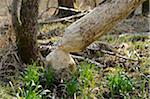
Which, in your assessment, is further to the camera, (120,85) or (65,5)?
(65,5)

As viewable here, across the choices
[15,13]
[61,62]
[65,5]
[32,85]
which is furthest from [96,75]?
[65,5]

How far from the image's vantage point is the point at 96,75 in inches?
194

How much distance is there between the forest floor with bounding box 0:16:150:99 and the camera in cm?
440

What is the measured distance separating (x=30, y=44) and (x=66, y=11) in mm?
3901

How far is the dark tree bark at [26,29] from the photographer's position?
15.8 feet

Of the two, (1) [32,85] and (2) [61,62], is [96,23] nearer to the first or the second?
(2) [61,62]

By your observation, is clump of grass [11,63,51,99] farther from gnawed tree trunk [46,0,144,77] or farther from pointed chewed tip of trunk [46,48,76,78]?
gnawed tree trunk [46,0,144,77]

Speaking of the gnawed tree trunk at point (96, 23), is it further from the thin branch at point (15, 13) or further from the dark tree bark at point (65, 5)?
the dark tree bark at point (65, 5)

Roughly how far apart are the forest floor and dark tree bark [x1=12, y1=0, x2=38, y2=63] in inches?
6.2

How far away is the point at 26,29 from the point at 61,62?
0.63 metres

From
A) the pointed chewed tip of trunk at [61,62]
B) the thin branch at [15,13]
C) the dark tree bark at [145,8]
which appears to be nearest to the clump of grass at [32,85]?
the pointed chewed tip of trunk at [61,62]

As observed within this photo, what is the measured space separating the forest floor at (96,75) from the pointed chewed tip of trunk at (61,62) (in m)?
0.13

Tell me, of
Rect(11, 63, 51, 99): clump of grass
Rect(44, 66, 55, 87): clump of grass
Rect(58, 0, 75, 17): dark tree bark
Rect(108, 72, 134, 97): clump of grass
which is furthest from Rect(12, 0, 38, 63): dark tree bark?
Rect(58, 0, 75, 17): dark tree bark

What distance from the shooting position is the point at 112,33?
737 centimetres
